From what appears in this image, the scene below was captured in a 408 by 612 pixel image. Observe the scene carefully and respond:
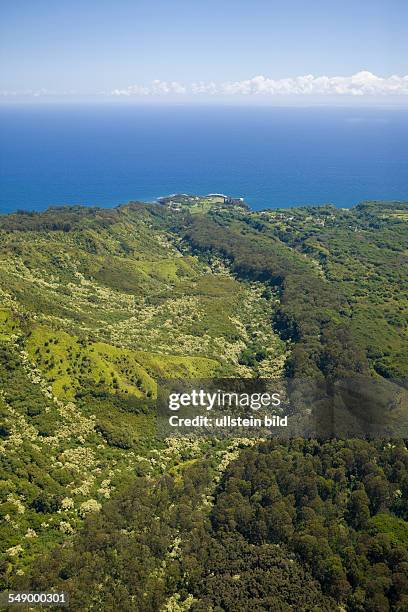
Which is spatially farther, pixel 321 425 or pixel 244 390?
pixel 244 390

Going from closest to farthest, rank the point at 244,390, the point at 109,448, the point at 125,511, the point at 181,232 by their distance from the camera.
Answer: the point at 125,511 → the point at 109,448 → the point at 244,390 → the point at 181,232

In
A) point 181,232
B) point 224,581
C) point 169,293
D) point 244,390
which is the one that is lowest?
point 224,581

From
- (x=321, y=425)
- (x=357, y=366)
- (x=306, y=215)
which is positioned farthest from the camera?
(x=306, y=215)

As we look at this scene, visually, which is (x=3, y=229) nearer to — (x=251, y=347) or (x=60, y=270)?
(x=60, y=270)

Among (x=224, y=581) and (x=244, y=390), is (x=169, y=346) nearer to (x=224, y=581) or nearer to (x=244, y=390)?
(x=244, y=390)

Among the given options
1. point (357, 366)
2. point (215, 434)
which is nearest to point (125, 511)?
point (215, 434)

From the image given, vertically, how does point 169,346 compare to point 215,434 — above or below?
above
